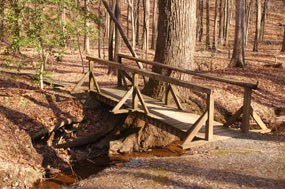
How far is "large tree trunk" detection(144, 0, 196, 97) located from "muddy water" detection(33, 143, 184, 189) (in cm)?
251

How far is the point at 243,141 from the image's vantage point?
8055 mm

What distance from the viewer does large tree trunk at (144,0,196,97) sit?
34.8 ft

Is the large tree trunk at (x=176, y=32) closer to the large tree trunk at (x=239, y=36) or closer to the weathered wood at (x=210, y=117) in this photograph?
the weathered wood at (x=210, y=117)

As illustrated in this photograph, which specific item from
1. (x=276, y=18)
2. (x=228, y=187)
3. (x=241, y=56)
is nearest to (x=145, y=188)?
(x=228, y=187)

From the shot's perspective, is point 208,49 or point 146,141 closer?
point 146,141

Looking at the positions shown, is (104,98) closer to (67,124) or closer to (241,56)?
(67,124)

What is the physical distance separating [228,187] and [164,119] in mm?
3165

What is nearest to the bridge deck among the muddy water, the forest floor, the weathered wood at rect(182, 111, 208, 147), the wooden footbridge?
the wooden footbridge

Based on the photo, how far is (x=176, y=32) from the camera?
10.7 m

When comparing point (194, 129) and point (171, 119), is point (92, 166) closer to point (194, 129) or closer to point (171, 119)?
point (171, 119)

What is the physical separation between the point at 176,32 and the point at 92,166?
460 centimetres

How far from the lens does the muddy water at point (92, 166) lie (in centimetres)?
825

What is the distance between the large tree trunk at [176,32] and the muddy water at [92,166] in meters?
2.51

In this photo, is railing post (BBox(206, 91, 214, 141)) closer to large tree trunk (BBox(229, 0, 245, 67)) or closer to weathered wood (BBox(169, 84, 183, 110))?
weathered wood (BBox(169, 84, 183, 110))
